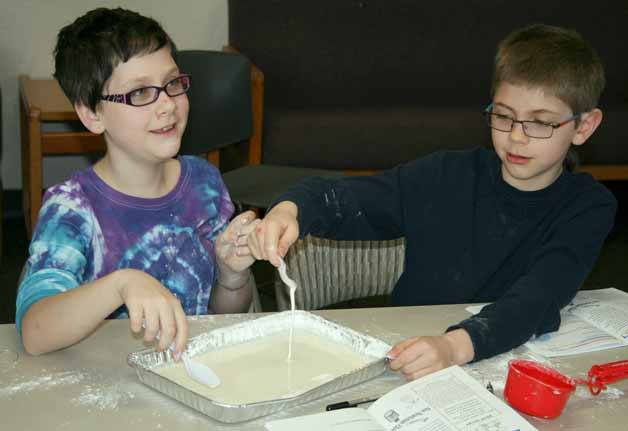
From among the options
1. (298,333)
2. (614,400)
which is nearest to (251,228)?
(298,333)

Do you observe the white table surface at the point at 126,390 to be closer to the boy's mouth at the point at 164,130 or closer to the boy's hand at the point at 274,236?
the boy's hand at the point at 274,236

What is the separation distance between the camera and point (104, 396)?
1152 mm

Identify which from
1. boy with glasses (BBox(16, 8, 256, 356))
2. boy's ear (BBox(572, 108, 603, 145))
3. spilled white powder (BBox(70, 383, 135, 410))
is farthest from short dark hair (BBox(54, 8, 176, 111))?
boy's ear (BBox(572, 108, 603, 145))

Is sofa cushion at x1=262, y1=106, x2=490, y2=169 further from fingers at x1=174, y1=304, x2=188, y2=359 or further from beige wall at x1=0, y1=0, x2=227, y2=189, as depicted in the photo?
fingers at x1=174, y1=304, x2=188, y2=359

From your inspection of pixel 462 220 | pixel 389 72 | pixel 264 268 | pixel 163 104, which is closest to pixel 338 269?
pixel 462 220

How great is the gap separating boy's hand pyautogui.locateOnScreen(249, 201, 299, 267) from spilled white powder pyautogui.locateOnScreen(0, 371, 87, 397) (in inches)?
13.7

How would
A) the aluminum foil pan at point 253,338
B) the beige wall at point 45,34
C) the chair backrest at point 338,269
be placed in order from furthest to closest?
1. the beige wall at point 45,34
2. the chair backrest at point 338,269
3. the aluminum foil pan at point 253,338

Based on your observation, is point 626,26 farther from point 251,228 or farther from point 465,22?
point 251,228

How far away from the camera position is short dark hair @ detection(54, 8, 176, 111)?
4.89ft

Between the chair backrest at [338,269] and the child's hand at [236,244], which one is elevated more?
the child's hand at [236,244]

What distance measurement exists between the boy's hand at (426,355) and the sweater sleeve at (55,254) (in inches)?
20.9

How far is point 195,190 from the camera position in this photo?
166cm

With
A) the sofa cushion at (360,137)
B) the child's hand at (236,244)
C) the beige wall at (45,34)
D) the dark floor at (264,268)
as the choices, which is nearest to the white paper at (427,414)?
the child's hand at (236,244)

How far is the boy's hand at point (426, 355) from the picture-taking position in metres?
1.23
